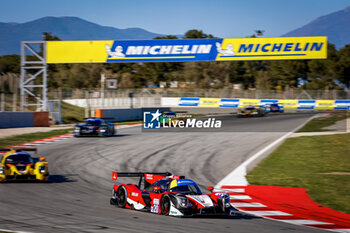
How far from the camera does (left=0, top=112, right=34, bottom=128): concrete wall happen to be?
32125 millimetres

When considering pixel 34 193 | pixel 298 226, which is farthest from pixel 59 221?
pixel 298 226

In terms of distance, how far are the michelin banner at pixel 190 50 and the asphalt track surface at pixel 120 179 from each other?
5.38 m

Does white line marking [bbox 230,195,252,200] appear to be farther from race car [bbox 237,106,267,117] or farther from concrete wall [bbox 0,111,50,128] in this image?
race car [bbox 237,106,267,117]

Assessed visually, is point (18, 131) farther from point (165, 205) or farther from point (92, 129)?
point (165, 205)

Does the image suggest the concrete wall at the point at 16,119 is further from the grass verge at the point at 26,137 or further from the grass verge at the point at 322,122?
the grass verge at the point at 322,122

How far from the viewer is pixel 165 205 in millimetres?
10477

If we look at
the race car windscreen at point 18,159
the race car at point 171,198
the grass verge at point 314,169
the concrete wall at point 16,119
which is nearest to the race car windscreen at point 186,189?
the race car at point 171,198

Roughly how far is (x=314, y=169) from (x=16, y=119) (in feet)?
73.7

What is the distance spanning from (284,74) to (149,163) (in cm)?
6754

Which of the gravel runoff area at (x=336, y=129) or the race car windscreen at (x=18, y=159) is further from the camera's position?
the gravel runoff area at (x=336, y=129)

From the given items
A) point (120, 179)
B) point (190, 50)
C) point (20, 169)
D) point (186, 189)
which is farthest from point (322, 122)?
point (186, 189)

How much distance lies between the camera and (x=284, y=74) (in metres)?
83.1

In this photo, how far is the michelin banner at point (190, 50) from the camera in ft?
106

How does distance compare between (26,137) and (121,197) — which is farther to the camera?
(26,137)
